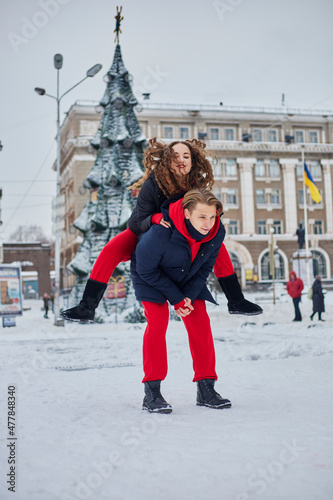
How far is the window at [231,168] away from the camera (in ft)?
175

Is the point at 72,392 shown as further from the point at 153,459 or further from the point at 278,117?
the point at 278,117

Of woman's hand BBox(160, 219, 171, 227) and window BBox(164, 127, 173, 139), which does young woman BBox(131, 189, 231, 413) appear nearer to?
woman's hand BBox(160, 219, 171, 227)

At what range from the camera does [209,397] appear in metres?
3.64

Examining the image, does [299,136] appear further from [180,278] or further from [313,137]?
[180,278]

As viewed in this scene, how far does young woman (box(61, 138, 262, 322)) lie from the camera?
386cm

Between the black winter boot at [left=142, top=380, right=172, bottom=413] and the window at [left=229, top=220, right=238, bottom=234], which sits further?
the window at [left=229, top=220, right=238, bottom=234]

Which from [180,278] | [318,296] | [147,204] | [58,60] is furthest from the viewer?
[58,60]

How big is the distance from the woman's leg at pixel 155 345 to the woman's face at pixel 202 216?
68 centimetres

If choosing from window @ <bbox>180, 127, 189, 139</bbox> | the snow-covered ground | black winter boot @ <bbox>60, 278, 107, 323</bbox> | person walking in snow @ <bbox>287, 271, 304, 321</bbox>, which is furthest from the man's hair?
window @ <bbox>180, 127, 189, 139</bbox>

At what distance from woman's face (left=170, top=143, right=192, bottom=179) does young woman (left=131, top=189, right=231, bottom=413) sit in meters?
0.28

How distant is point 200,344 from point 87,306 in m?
0.86

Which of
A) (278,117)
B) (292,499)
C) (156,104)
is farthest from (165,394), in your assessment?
(278,117)

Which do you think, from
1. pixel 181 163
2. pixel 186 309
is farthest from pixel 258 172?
pixel 186 309

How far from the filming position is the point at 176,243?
3.57 meters
